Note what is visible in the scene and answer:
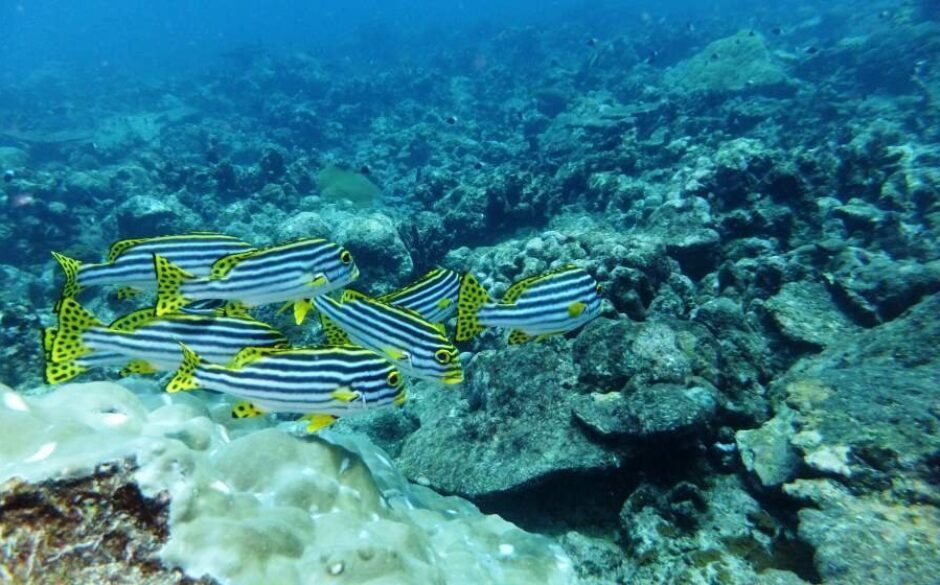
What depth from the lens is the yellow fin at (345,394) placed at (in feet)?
12.1

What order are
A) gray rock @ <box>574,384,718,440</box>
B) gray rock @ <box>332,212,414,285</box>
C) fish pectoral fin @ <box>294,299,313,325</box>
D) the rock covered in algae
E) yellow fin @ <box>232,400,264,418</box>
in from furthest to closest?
gray rock @ <box>332,212,414,285</box> < fish pectoral fin @ <box>294,299,313,325</box> < gray rock @ <box>574,384,718,440</box> < yellow fin @ <box>232,400,264,418</box> < the rock covered in algae

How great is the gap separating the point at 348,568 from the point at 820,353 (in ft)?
19.3

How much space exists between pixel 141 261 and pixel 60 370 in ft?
3.67

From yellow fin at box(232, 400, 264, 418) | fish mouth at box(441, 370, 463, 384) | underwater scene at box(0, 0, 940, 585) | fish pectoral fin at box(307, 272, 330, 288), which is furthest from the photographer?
fish pectoral fin at box(307, 272, 330, 288)

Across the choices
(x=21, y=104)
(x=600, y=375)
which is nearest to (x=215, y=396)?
(x=600, y=375)

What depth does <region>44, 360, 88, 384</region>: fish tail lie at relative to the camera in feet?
13.5

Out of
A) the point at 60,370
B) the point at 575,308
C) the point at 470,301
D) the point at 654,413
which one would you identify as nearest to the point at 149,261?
the point at 60,370

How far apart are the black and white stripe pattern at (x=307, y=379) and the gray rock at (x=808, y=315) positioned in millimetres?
5753

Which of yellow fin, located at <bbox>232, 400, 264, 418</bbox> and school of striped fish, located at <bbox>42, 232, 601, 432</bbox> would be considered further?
yellow fin, located at <bbox>232, 400, 264, 418</bbox>

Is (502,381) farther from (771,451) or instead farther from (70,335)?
(70,335)

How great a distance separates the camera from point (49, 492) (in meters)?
2.94

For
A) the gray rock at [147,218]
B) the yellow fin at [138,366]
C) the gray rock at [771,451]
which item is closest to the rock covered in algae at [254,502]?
the yellow fin at [138,366]

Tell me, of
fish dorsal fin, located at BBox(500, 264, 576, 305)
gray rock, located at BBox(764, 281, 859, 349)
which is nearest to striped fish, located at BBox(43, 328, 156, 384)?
fish dorsal fin, located at BBox(500, 264, 576, 305)

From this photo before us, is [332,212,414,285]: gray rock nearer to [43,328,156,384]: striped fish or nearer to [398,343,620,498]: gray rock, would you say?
[398,343,620,498]: gray rock
